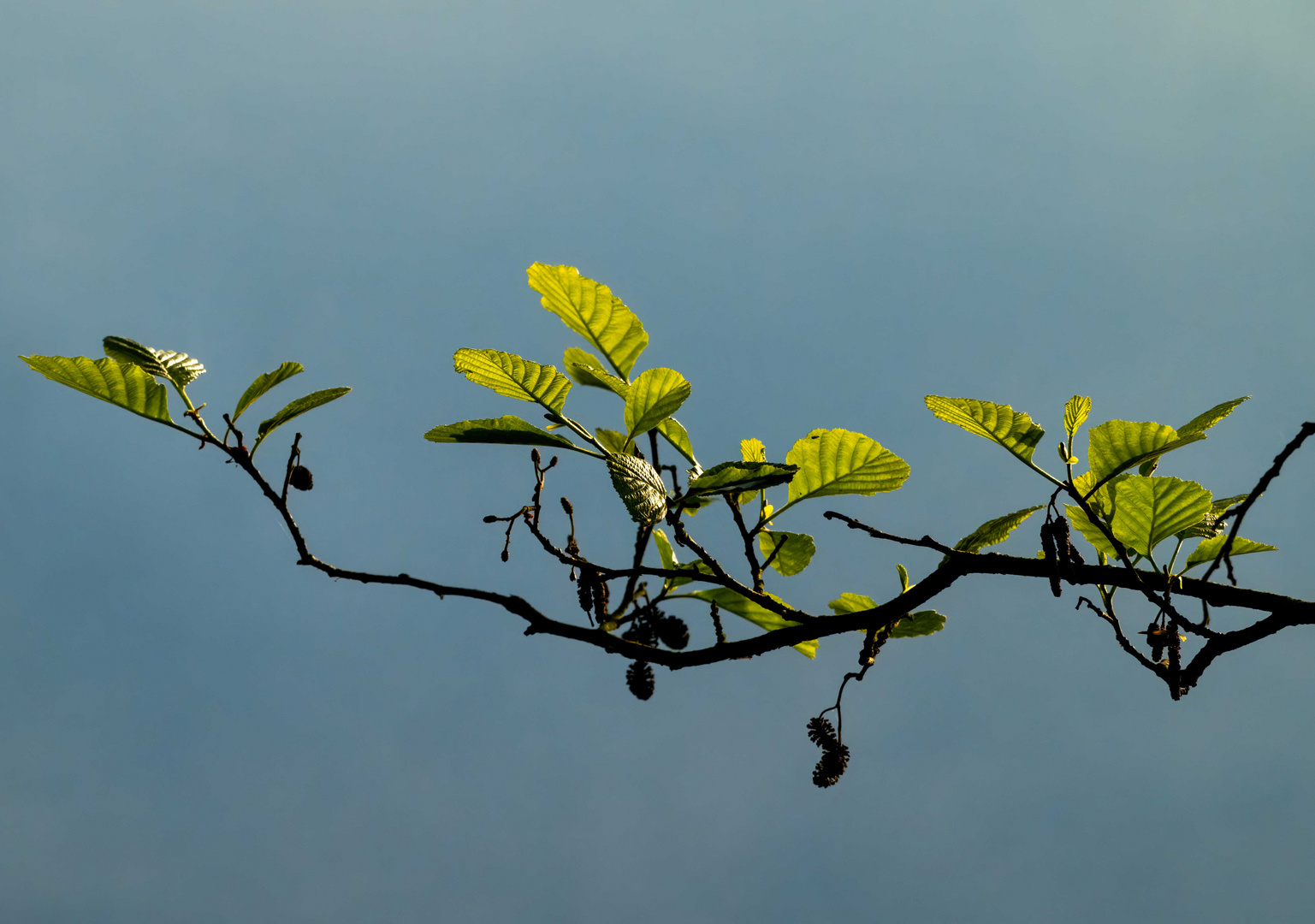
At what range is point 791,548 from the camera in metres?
1.90

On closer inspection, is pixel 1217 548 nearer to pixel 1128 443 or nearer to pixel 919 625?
pixel 1128 443

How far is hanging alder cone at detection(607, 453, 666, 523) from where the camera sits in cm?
147

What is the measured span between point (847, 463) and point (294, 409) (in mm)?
1100

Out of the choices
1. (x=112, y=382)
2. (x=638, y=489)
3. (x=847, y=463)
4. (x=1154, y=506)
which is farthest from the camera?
(x=847, y=463)

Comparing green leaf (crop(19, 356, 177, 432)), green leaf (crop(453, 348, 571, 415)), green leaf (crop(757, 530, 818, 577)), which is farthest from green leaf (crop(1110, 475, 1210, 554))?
green leaf (crop(19, 356, 177, 432))

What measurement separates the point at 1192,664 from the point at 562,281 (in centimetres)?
139

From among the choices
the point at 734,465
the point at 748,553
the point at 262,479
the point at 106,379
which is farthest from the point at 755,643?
the point at 106,379

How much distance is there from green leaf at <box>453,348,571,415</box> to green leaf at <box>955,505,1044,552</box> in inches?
33.9

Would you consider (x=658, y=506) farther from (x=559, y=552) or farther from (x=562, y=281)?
(x=562, y=281)

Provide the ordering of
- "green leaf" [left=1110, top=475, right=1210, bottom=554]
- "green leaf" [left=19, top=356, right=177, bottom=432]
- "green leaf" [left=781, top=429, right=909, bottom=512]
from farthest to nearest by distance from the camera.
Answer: "green leaf" [left=781, top=429, right=909, bottom=512], "green leaf" [left=1110, top=475, right=1210, bottom=554], "green leaf" [left=19, top=356, right=177, bottom=432]

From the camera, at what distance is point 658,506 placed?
59.8 inches

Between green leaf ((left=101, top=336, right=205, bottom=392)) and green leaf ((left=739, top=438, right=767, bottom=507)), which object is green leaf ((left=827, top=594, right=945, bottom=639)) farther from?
green leaf ((left=101, top=336, right=205, bottom=392))

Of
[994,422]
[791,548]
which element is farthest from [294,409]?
[994,422]

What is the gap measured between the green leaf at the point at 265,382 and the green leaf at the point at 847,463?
0.99 metres
